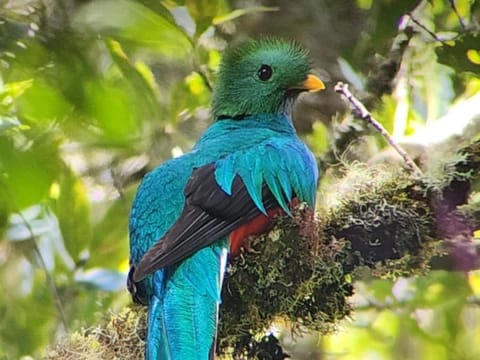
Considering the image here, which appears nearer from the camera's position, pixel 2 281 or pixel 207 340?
pixel 207 340

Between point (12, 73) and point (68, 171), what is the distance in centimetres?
73

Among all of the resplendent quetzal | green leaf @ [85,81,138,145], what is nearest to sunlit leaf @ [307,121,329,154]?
the resplendent quetzal

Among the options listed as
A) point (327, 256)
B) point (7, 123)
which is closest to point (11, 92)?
point (7, 123)

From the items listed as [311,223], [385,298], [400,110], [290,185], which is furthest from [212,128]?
[385,298]

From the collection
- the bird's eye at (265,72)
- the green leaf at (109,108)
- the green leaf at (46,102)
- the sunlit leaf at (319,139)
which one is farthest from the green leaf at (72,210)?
the sunlit leaf at (319,139)

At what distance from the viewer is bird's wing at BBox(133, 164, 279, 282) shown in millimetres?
2768

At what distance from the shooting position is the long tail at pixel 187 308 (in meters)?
2.63

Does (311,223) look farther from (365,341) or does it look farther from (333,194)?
(365,341)

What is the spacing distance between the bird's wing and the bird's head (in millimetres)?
661

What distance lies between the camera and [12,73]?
3525 millimetres

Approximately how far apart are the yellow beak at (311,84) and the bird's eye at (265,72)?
0.12m

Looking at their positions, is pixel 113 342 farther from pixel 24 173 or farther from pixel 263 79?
pixel 263 79

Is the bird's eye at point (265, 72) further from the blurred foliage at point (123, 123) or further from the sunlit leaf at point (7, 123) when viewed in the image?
the sunlit leaf at point (7, 123)

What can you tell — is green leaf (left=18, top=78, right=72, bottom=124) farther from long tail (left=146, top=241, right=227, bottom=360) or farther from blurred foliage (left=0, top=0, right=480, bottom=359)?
long tail (left=146, top=241, right=227, bottom=360)
